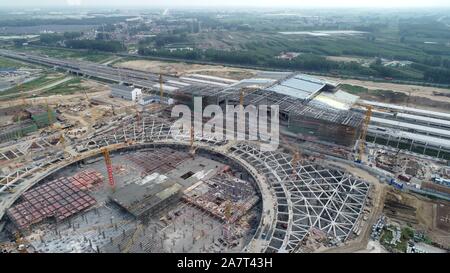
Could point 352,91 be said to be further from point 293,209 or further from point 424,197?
point 293,209

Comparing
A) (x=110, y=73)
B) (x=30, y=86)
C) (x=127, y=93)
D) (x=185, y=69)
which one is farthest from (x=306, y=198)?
(x=30, y=86)

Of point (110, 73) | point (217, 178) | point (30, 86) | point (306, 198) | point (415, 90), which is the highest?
point (110, 73)

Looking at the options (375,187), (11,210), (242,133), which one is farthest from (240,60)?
(11,210)

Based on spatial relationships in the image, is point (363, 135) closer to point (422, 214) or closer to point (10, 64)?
point (422, 214)

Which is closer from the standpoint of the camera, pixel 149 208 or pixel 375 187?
pixel 149 208

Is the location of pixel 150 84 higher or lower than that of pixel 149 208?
higher
